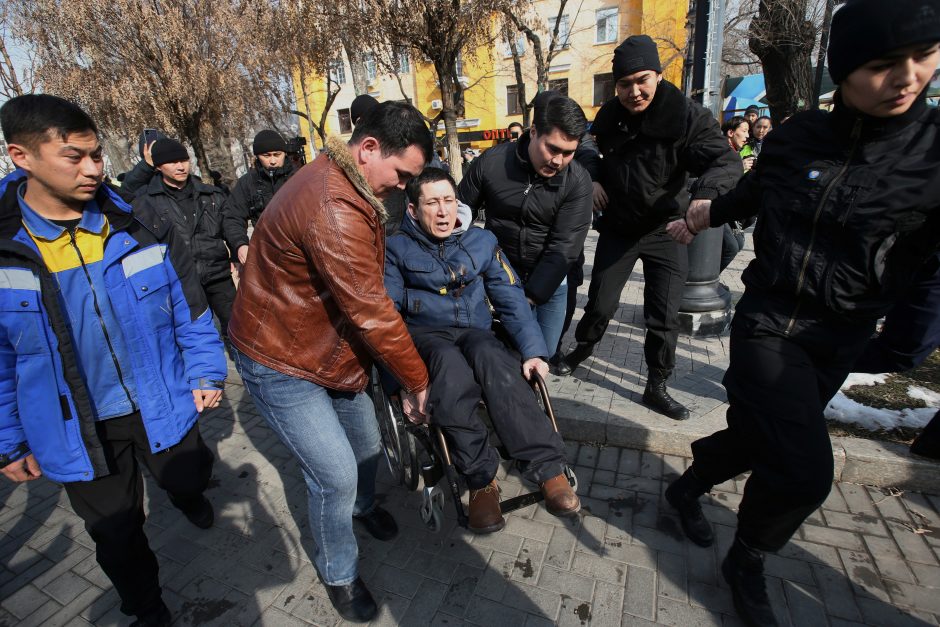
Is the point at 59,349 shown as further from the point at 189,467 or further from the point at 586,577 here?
the point at 586,577

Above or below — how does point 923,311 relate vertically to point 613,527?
above

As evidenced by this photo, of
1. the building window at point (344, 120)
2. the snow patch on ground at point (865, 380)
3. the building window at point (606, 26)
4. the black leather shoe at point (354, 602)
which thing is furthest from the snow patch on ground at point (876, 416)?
the building window at point (344, 120)

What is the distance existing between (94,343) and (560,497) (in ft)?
6.37

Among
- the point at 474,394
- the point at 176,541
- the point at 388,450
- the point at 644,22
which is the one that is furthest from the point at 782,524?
the point at 644,22

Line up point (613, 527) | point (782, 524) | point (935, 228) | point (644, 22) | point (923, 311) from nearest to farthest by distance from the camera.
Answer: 1. point (935, 228)
2. point (923, 311)
3. point (782, 524)
4. point (613, 527)
5. point (644, 22)

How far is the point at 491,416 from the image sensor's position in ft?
7.28

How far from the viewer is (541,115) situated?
111 inches

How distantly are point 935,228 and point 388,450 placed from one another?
2504 millimetres

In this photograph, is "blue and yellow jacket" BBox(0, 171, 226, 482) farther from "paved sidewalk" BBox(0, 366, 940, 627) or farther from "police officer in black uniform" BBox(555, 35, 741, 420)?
"police officer in black uniform" BBox(555, 35, 741, 420)

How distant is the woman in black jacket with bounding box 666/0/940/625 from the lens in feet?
4.62

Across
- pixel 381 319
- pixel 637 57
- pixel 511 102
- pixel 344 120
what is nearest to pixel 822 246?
pixel 381 319

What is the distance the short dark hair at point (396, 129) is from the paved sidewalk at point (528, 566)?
1875 millimetres

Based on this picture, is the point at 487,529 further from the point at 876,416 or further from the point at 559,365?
the point at 876,416

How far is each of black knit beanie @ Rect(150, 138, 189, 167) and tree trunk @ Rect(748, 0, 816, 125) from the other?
10.0 m
